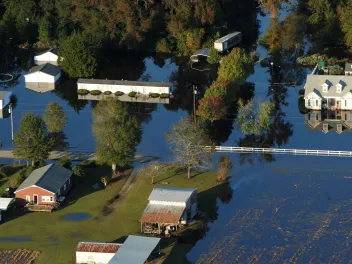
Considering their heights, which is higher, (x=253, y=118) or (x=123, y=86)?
(x=123, y=86)

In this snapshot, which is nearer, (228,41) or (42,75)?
(42,75)

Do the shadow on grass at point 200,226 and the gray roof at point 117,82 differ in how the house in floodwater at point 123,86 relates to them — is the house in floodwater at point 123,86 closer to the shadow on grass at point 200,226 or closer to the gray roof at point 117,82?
the gray roof at point 117,82

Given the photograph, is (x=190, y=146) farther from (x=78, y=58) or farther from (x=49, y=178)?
(x=78, y=58)

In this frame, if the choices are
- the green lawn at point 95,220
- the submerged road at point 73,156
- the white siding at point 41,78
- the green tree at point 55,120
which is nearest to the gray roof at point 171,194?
the green lawn at point 95,220

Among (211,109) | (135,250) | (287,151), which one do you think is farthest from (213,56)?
(135,250)

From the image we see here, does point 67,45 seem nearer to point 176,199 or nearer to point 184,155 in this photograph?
point 184,155
